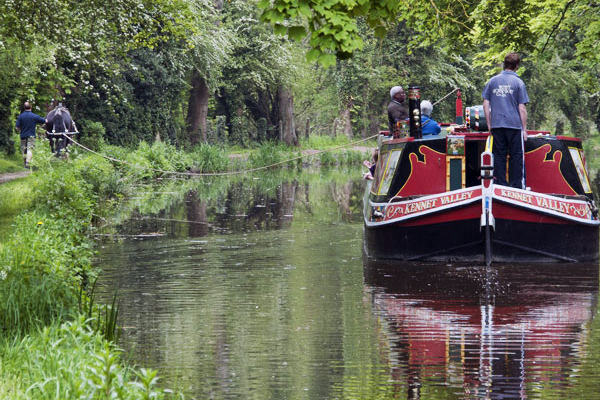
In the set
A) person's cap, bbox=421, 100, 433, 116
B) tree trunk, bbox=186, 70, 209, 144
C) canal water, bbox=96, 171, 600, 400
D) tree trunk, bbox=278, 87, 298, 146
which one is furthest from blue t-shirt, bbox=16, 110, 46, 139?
tree trunk, bbox=278, 87, 298, 146

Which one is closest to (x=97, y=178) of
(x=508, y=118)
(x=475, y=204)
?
(x=475, y=204)

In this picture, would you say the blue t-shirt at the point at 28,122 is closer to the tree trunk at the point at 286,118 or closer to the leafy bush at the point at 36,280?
the leafy bush at the point at 36,280

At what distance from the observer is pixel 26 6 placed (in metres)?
18.7

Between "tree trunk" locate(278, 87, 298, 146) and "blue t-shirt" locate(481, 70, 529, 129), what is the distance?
3778 cm

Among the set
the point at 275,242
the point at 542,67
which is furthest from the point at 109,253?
the point at 542,67

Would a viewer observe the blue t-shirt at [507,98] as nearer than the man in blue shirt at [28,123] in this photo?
Yes

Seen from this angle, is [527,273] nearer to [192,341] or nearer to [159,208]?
[192,341]

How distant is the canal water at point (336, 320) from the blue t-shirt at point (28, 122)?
34.6 ft

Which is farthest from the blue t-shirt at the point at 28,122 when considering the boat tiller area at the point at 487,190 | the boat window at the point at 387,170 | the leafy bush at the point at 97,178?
the boat tiller area at the point at 487,190

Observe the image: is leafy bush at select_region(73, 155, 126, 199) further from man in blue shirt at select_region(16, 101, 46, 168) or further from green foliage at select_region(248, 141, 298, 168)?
green foliage at select_region(248, 141, 298, 168)

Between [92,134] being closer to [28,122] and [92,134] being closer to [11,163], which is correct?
[11,163]

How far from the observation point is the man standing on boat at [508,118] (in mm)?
14531

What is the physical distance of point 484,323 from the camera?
1018 cm

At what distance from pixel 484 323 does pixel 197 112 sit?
3879 cm
